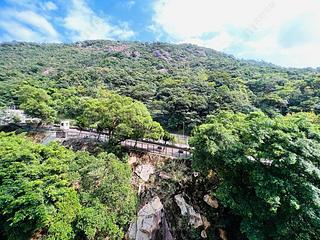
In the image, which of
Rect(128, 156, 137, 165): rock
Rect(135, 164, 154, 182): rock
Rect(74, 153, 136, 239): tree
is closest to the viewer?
Rect(74, 153, 136, 239): tree

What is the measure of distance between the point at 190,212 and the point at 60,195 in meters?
10.2

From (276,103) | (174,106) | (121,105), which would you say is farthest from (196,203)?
(276,103)

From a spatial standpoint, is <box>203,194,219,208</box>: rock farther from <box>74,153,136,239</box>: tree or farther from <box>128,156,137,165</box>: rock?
<box>128,156,137,165</box>: rock

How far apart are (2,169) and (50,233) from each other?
5.76 metres

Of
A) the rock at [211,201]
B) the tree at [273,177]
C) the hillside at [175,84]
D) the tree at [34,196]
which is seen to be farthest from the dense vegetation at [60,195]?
the hillside at [175,84]

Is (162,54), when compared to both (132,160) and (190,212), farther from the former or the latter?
(190,212)

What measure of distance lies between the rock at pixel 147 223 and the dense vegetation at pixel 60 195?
1050 millimetres

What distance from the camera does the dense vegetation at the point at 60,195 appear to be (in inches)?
523

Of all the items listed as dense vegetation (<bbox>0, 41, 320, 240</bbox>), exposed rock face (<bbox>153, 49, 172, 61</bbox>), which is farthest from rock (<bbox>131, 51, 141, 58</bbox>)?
dense vegetation (<bbox>0, 41, 320, 240</bbox>)

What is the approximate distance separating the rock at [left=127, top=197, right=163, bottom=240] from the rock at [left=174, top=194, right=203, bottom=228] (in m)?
1.67

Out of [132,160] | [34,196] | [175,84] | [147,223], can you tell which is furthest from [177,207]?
[175,84]

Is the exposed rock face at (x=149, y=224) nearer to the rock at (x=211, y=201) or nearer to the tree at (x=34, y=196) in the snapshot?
the rock at (x=211, y=201)

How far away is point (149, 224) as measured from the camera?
1714 cm

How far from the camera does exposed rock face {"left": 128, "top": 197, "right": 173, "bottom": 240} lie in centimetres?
1661
